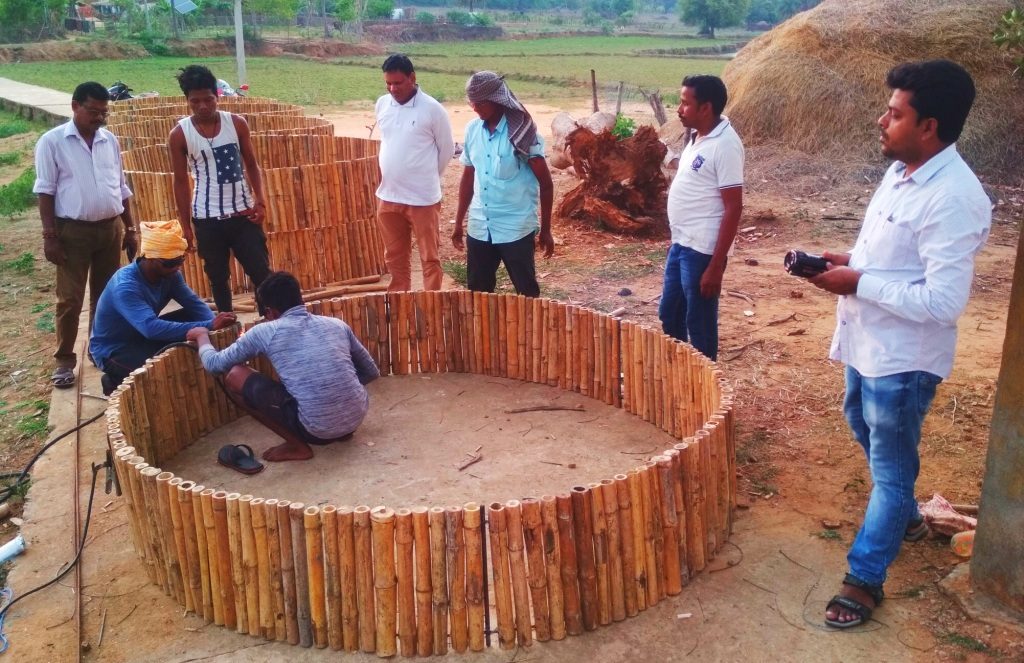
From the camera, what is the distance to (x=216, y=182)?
580 cm

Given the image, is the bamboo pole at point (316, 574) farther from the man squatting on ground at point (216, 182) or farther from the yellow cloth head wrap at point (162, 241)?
the man squatting on ground at point (216, 182)

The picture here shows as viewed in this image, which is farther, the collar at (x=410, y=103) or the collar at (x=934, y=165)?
the collar at (x=410, y=103)

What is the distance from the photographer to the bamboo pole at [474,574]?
3152 millimetres

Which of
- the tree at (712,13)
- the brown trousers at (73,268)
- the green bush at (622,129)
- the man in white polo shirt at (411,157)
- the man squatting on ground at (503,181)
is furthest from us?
the tree at (712,13)

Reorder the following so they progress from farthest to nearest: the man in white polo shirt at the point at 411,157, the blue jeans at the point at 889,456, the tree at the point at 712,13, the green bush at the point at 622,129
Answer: the tree at the point at 712,13, the green bush at the point at 622,129, the man in white polo shirt at the point at 411,157, the blue jeans at the point at 889,456

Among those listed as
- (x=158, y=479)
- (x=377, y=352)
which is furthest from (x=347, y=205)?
(x=158, y=479)

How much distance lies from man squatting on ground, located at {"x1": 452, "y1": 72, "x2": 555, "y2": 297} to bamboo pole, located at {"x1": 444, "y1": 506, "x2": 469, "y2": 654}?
2.57 m

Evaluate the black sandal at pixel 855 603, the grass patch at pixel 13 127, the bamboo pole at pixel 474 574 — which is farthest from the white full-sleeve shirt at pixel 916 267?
the grass patch at pixel 13 127

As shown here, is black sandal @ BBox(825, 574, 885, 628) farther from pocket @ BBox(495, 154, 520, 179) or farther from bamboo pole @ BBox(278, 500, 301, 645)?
pocket @ BBox(495, 154, 520, 179)

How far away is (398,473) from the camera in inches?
178

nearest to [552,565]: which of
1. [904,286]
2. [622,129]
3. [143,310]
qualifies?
[904,286]

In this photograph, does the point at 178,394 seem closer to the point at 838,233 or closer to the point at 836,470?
the point at 836,470

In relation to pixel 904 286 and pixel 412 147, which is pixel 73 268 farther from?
pixel 904 286

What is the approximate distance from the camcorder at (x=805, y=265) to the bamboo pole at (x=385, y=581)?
172 centimetres
